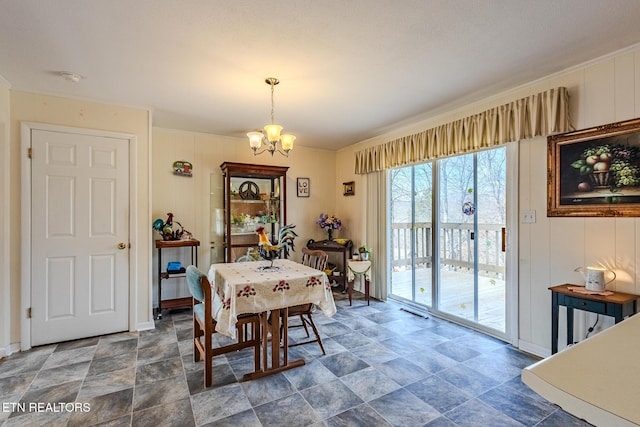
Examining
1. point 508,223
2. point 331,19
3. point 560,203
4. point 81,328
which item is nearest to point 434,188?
point 508,223

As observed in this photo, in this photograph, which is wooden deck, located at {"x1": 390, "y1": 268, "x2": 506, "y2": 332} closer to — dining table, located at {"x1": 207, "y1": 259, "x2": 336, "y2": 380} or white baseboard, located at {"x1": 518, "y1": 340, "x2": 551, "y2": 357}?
white baseboard, located at {"x1": 518, "y1": 340, "x2": 551, "y2": 357}

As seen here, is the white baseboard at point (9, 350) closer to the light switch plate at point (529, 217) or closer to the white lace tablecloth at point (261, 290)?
the white lace tablecloth at point (261, 290)

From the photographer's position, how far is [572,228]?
2539 mm

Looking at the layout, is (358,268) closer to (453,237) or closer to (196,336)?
(453,237)

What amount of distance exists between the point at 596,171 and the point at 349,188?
10.8 feet

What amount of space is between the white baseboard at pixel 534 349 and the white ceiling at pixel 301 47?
2406mm

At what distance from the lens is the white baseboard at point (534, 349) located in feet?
8.82

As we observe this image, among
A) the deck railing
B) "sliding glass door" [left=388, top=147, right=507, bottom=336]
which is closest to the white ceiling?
"sliding glass door" [left=388, top=147, right=507, bottom=336]

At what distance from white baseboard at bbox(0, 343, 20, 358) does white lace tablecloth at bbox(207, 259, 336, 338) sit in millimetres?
2000

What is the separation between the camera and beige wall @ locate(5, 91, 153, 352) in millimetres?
2863

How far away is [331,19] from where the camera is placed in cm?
187

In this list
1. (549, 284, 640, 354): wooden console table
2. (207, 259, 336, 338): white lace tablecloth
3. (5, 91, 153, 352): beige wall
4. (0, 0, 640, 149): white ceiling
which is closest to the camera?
(0, 0, 640, 149): white ceiling

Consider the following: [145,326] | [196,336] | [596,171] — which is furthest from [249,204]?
[596,171]

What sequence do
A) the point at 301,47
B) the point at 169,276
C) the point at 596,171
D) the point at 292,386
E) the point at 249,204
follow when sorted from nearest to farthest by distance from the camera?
the point at 301,47
the point at 292,386
the point at 596,171
the point at 169,276
the point at 249,204
